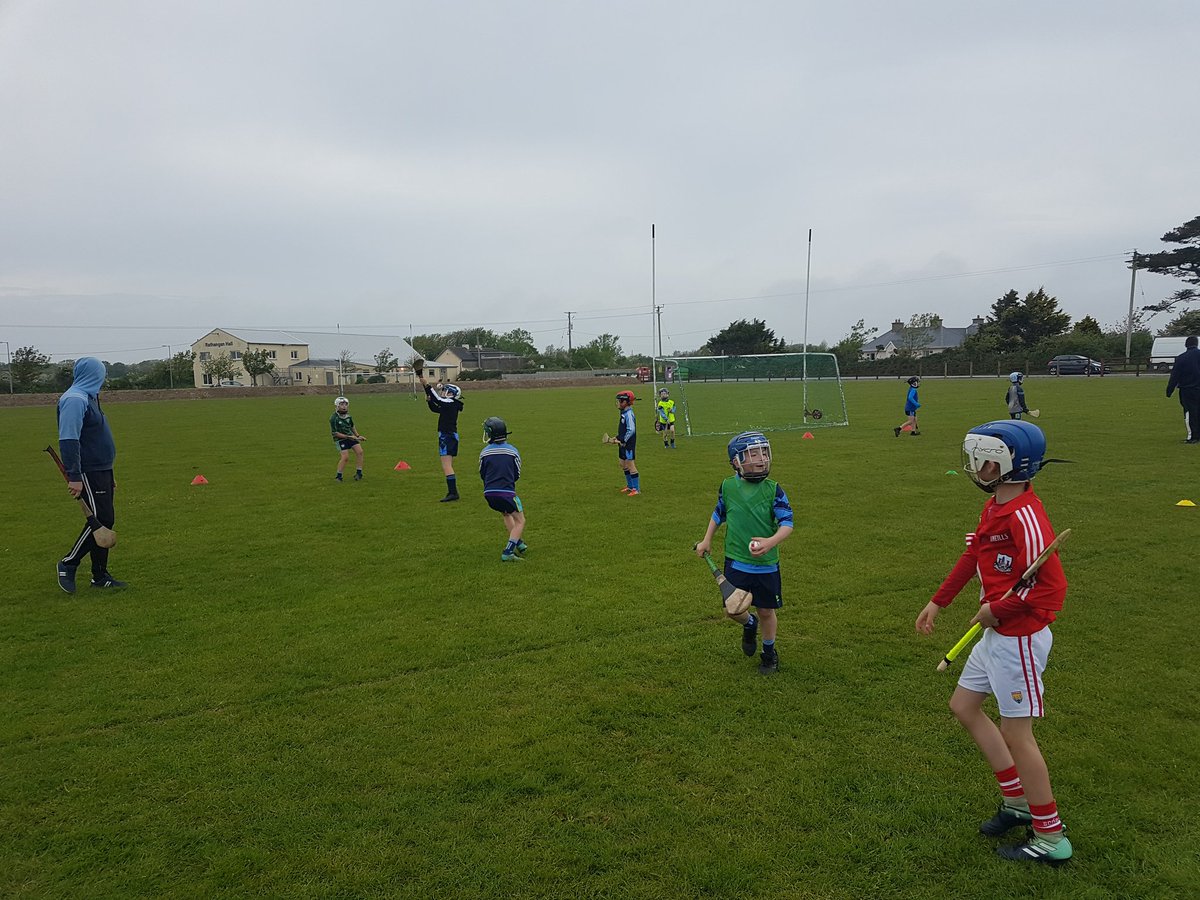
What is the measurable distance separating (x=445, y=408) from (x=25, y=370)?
6229 centimetres

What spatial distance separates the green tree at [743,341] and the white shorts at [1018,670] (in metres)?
80.6

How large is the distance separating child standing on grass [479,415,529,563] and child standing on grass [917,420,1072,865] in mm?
6289

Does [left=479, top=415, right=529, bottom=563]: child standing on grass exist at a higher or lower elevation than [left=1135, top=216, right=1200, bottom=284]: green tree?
lower

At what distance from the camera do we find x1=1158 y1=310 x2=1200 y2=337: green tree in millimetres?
65700

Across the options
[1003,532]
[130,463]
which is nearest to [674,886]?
[1003,532]

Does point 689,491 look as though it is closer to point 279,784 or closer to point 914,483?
point 914,483

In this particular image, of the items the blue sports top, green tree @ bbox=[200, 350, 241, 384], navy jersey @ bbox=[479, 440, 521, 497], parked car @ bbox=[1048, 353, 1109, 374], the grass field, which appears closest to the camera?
the grass field

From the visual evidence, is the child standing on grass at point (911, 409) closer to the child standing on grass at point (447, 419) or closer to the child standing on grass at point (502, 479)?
the child standing on grass at point (447, 419)

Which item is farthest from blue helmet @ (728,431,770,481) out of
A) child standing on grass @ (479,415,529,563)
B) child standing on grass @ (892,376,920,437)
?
child standing on grass @ (892,376,920,437)

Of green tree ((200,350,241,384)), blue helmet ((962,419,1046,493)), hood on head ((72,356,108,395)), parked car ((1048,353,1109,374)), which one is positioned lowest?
blue helmet ((962,419,1046,493))

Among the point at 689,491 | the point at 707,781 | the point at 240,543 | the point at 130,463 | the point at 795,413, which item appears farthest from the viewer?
the point at 795,413

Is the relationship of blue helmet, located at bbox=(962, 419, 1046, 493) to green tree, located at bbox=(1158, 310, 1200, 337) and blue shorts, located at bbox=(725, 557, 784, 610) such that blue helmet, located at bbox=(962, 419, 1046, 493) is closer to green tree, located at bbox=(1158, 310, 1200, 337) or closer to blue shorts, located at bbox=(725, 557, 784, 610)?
blue shorts, located at bbox=(725, 557, 784, 610)

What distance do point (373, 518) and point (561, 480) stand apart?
4557 mm

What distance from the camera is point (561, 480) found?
1580cm
